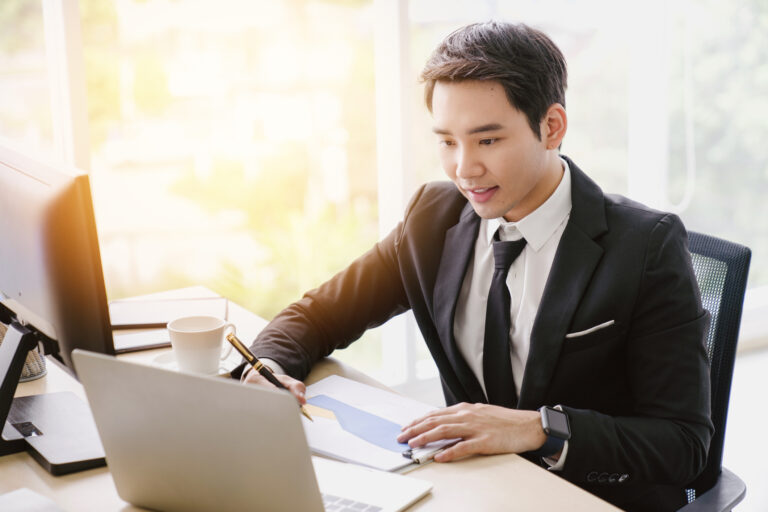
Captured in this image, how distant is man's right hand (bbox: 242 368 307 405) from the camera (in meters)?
1.40

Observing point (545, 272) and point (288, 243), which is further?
point (288, 243)

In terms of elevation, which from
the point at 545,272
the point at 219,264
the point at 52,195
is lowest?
the point at 219,264

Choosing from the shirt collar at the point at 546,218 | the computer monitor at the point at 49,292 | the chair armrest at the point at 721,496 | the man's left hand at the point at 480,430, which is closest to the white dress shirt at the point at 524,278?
the shirt collar at the point at 546,218

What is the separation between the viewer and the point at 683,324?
135 cm

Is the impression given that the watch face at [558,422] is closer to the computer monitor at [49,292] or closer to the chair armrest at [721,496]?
the chair armrest at [721,496]

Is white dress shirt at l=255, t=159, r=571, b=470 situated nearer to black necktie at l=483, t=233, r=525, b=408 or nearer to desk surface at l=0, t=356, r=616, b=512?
black necktie at l=483, t=233, r=525, b=408

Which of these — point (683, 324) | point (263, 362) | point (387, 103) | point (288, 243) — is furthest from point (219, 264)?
point (683, 324)

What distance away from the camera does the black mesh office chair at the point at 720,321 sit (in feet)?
4.64

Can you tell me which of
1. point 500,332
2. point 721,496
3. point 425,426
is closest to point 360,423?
point 425,426

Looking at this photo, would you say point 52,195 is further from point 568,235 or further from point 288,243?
point 288,243

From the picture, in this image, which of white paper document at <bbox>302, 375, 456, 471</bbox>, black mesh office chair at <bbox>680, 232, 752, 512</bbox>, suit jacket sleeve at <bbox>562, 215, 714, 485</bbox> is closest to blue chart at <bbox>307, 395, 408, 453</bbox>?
white paper document at <bbox>302, 375, 456, 471</bbox>

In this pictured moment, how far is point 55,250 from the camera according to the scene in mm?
1133

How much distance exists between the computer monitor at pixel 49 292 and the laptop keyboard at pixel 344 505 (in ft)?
1.17

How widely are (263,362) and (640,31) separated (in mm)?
2424
